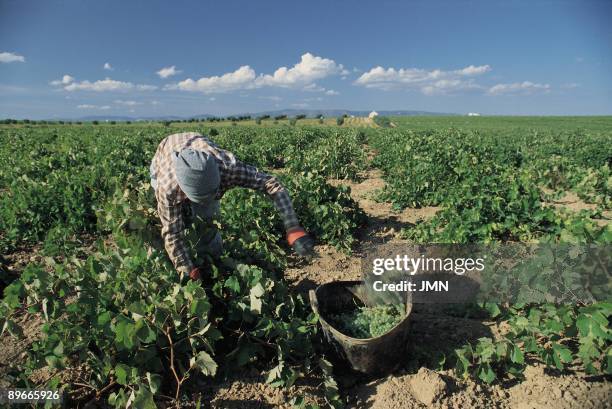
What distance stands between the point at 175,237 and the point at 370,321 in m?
1.66

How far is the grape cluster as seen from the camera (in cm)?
304

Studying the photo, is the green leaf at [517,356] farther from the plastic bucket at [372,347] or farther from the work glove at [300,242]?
the work glove at [300,242]

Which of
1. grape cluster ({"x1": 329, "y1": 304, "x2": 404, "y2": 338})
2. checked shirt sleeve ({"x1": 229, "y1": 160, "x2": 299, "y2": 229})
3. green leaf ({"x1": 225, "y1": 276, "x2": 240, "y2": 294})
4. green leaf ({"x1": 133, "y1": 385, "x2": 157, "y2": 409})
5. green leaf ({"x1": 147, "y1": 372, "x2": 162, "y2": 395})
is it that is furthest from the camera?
checked shirt sleeve ({"x1": 229, "y1": 160, "x2": 299, "y2": 229})

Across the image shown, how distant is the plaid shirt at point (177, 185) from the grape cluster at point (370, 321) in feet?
3.01

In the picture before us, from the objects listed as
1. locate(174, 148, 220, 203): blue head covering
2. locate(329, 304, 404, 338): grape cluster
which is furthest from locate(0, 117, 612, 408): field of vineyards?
locate(174, 148, 220, 203): blue head covering

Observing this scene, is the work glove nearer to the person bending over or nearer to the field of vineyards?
the person bending over

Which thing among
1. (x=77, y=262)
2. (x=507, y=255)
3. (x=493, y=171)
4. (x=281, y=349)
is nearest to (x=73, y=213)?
(x=77, y=262)

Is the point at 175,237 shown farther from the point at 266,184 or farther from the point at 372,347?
the point at 372,347

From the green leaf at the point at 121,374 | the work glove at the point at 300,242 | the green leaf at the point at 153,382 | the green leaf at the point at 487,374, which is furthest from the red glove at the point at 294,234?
the green leaf at the point at 487,374

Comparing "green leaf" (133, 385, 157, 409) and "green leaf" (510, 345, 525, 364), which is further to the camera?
"green leaf" (510, 345, 525, 364)

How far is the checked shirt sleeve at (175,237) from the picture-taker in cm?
301

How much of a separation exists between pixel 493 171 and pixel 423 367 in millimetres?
6244

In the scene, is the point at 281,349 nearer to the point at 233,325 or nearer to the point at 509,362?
the point at 233,325

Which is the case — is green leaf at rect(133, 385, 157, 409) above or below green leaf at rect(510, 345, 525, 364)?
below
